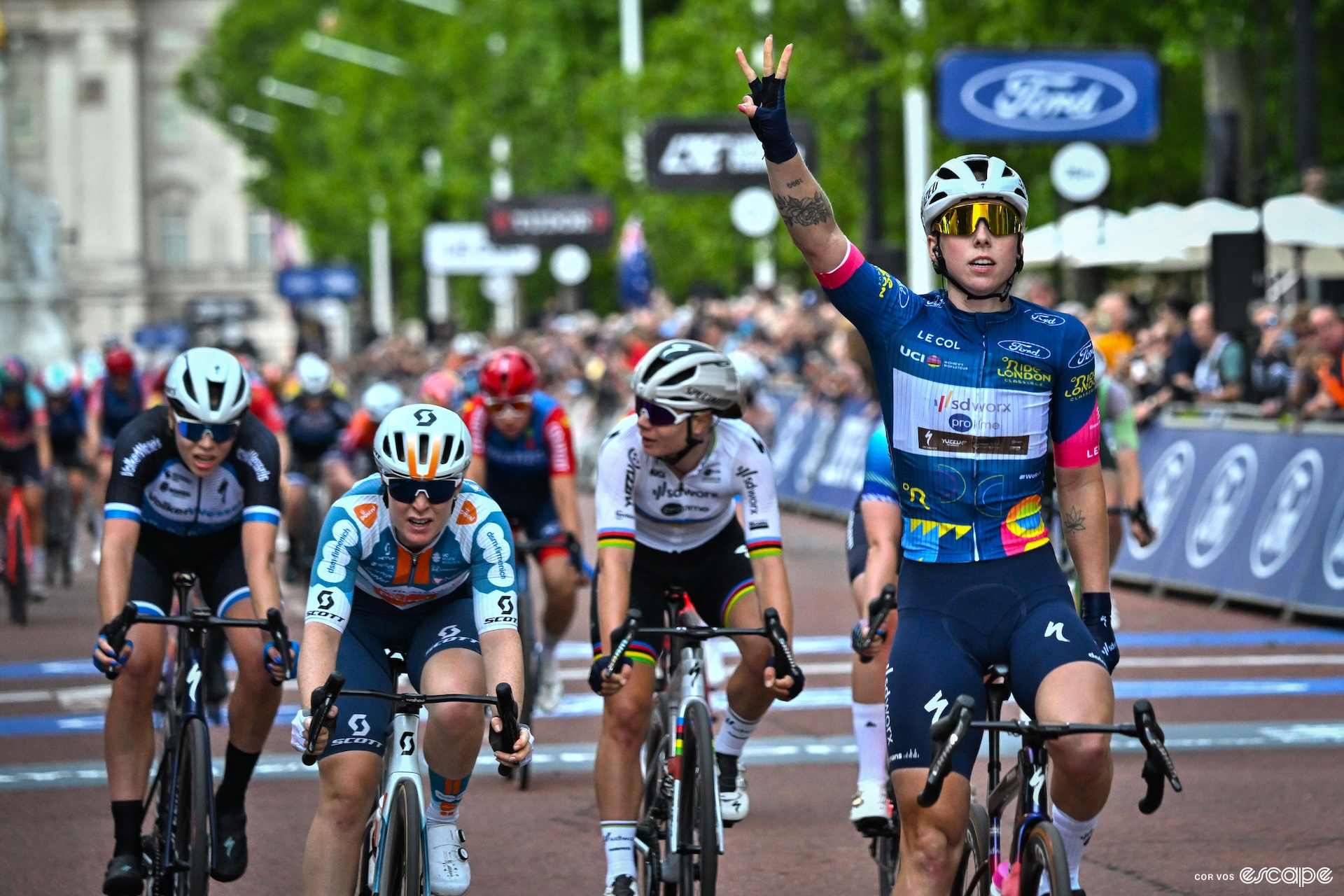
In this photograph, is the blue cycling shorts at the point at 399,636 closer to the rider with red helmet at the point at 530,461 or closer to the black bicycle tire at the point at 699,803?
the black bicycle tire at the point at 699,803

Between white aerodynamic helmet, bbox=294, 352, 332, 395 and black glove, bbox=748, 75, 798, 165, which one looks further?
white aerodynamic helmet, bbox=294, 352, 332, 395

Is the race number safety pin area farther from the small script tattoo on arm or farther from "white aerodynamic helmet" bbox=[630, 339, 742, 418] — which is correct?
the small script tattoo on arm

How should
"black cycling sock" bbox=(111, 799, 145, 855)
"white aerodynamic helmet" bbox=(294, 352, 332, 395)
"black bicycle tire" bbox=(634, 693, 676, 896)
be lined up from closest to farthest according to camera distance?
"black bicycle tire" bbox=(634, 693, 676, 896) → "black cycling sock" bbox=(111, 799, 145, 855) → "white aerodynamic helmet" bbox=(294, 352, 332, 395)

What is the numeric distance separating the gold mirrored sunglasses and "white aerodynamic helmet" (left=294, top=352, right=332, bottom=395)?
14.1 metres

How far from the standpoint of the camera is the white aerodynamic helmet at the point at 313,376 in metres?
19.6

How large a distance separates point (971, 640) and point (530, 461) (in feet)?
19.6

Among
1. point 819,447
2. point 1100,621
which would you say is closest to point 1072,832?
point 1100,621

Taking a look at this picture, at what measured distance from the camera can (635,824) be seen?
7.34 metres

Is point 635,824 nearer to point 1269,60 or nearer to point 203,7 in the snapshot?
point 1269,60

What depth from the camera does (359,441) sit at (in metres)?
18.4

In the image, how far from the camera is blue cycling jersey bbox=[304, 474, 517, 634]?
6.58 meters

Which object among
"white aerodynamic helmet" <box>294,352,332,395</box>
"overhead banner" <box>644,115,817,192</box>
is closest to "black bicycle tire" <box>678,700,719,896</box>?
Result: "white aerodynamic helmet" <box>294,352,332,395</box>

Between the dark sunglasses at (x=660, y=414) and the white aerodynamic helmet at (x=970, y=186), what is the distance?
5.61ft

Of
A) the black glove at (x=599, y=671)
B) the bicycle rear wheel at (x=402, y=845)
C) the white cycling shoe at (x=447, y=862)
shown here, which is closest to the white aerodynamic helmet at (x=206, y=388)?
the black glove at (x=599, y=671)
